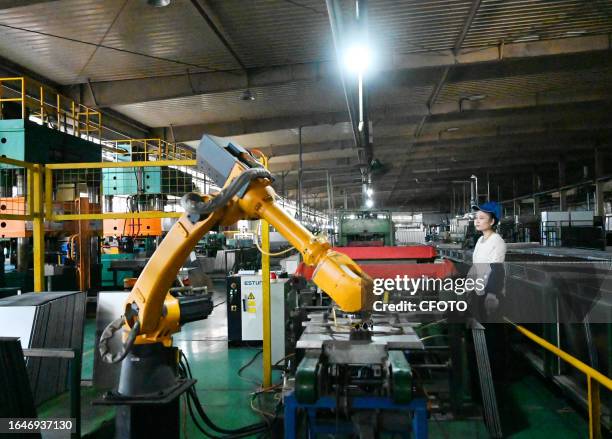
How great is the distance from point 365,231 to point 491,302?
6.55 metres

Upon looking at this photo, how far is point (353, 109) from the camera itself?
7656 mm

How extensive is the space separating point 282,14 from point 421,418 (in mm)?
5786

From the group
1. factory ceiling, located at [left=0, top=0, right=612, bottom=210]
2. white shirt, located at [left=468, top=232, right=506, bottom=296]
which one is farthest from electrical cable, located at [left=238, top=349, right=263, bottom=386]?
factory ceiling, located at [left=0, top=0, right=612, bottom=210]

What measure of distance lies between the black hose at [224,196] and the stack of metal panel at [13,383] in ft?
4.54

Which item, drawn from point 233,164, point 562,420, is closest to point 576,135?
point 562,420

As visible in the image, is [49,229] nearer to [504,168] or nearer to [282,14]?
[282,14]

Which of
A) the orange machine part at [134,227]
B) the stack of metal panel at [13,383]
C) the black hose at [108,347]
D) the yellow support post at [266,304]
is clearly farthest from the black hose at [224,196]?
the orange machine part at [134,227]

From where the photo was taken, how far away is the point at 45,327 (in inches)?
147

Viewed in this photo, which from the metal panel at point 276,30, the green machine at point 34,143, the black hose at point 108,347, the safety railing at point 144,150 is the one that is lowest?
the black hose at point 108,347

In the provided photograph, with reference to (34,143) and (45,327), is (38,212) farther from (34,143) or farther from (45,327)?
(34,143)

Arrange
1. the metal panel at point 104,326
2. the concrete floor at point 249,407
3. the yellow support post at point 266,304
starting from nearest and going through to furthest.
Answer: the concrete floor at point 249,407 < the yellow support post at point 266,304 < the metal panel at point 104,326

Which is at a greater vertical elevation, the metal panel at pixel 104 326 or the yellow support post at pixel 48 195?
the yellow support post at pixel 48 195

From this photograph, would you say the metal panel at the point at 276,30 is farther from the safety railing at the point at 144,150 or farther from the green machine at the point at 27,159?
the safety railing at the point at 144,150

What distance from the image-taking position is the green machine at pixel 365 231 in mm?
10328
